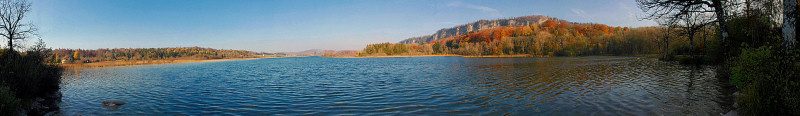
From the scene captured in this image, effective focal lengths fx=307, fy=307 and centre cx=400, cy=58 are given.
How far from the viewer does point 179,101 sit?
11.1m

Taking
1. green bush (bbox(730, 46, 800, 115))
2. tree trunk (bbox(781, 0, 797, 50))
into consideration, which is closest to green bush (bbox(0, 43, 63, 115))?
green bush (bbox(730, 46, 800, 115))

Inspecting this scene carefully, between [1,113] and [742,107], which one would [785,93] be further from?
[1,113]

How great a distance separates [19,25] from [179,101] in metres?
16.2

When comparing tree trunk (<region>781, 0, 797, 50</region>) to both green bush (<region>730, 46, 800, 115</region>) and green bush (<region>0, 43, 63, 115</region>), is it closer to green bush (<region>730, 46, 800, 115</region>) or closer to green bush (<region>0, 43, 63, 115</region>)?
green bush (<region>730, 46, 800, 115</region>)

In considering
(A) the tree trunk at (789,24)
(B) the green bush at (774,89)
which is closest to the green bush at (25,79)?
(B) the green bush at (774,89)

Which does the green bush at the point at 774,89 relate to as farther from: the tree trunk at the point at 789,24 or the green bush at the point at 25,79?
the green bush at the point at 25,79

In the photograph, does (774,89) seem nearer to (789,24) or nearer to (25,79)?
(789,24)

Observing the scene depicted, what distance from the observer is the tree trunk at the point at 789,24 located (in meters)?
5.24

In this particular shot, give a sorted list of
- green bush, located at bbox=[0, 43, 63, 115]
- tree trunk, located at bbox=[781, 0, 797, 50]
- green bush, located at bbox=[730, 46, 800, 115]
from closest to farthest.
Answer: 1. green bush, located at bbox=[730, 46, 800, 115]
2. tree trunk, located at bbox=[781, 0, 797, 50]
3. green bush, located at bbox=[0, 43, 63, 115]

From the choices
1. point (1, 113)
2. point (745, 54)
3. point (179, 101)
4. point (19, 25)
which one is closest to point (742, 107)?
point (745, 54)

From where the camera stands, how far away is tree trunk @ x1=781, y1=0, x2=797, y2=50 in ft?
17.2

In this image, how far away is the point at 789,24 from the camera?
531 centimetres

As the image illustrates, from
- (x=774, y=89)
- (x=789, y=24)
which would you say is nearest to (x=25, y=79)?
(x=774, y=89)

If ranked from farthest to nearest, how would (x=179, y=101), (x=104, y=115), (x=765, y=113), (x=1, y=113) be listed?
(x=179, y=101), (x=104, y=115), (x=1, y=113), (x=765, y=113)
